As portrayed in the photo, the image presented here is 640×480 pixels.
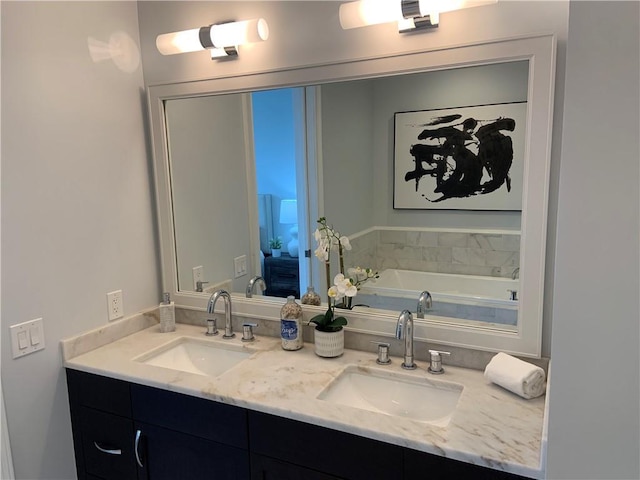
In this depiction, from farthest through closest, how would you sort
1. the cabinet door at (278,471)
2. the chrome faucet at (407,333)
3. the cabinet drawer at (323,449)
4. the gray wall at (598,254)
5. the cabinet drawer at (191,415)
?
the chrome faucet at (407,333) < the cabinet drawer at (191,415) < the cabinet door at (278,471) < the cabinet drawer at (323,449) < the gray wall at (598,254)

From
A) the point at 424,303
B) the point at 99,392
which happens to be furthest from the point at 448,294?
the point at 99,392

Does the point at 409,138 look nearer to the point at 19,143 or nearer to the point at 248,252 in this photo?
the point at 248,252

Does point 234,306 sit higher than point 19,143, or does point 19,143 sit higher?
point 19,143

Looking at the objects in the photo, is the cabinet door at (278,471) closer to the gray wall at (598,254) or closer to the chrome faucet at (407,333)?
the chrome faucet at (407,333)

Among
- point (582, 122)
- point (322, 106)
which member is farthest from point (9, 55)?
point (582, 122)

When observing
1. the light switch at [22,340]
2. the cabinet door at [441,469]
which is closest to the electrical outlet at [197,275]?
the light switch at [22,340]

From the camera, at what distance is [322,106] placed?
1.73m

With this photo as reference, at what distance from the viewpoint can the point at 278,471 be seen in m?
1.37

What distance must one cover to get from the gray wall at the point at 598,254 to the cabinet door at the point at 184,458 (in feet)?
3.16

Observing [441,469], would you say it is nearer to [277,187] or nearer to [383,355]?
[383,355]

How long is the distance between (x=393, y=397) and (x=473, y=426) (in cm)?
35

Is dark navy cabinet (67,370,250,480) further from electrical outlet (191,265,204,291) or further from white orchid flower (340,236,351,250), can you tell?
white orchid flower (340,236,351,250)

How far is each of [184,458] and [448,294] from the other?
1067mm

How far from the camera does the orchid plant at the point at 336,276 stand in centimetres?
164
